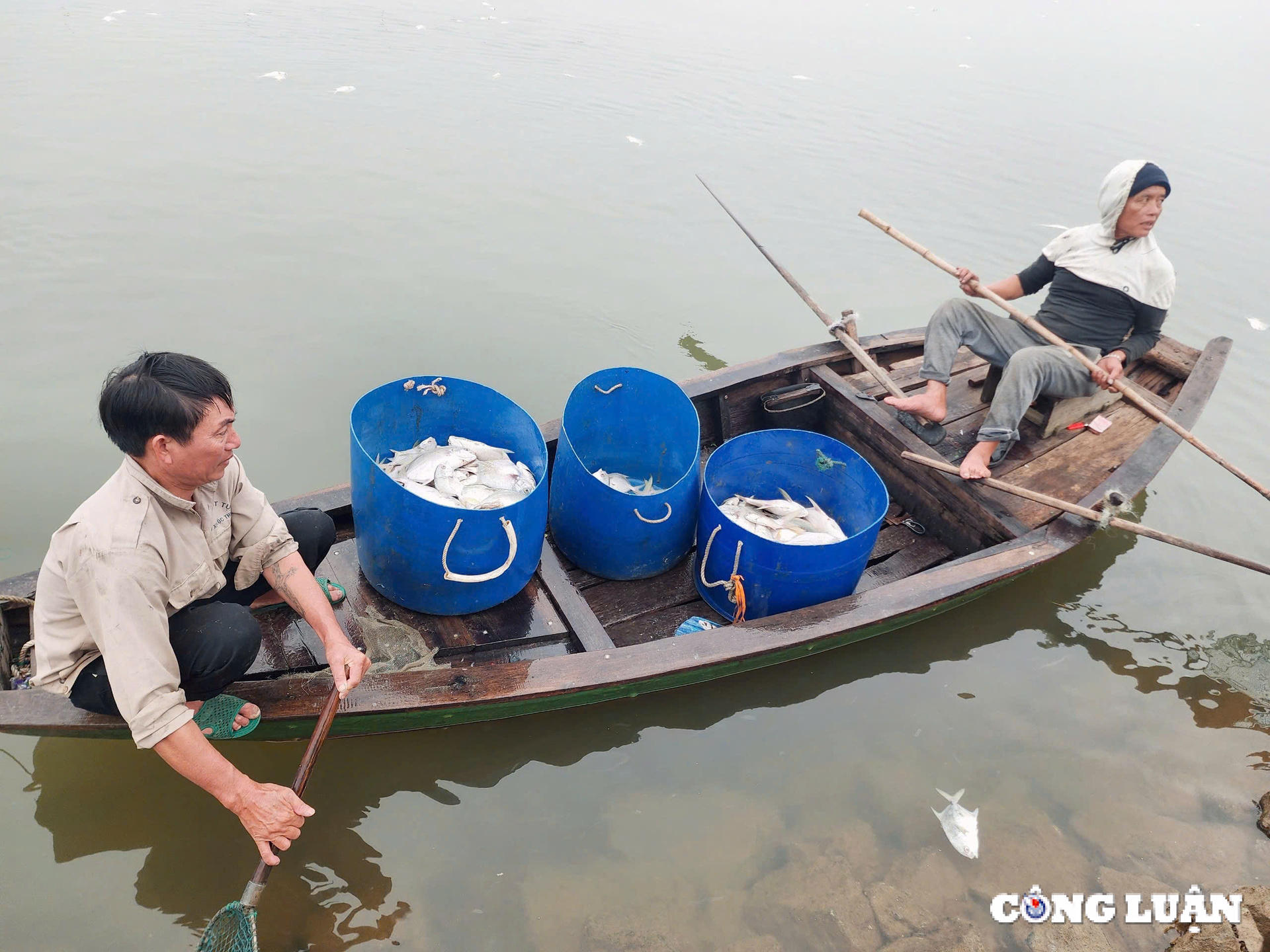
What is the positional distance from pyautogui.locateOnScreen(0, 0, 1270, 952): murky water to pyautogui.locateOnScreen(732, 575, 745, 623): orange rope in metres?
0.50

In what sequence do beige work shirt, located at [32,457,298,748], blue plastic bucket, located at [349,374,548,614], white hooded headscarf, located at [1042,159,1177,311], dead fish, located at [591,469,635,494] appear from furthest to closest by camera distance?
1. white hooded headscarf, located at [1042,159,1177,311]
2. dead fish, located at [591,469,635,494]
3. blue plastic bucket, located at [349,374,548,614]
4. beige work shirt, located at [32,457,298,748]

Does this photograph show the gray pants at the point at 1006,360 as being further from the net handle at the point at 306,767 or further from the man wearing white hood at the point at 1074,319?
the net handle at the point at 306,767

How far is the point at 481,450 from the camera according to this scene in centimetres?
Answer: 340

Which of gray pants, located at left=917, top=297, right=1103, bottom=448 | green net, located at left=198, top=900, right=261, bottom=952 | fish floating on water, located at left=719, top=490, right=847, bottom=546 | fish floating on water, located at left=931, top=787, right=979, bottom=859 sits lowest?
fish floating on water, located at left=931, top=787, right=979, bottom=859

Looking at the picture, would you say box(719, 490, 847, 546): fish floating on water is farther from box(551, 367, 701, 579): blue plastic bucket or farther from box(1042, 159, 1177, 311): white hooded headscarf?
box(1042, 159, 1177, 311): white hooded headscarf

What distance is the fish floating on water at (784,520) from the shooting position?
11.6 ft

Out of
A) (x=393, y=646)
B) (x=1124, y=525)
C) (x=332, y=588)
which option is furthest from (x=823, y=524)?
(x=332, y=588)

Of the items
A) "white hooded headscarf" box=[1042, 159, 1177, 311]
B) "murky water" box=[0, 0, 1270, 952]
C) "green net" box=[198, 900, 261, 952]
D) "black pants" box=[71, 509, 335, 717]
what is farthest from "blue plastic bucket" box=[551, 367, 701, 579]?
"white hooded headscarf" box=[1042, 159, 1177, 311]

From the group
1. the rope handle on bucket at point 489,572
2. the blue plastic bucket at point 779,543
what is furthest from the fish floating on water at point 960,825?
the rope handle on bucket at point 489,572

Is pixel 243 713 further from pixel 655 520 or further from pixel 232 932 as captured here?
pixel 655 520

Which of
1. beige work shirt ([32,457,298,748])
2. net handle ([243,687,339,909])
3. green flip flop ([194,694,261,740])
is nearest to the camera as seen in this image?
beige work shirt ([32,457,298,748])

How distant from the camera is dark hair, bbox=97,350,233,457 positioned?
200cm

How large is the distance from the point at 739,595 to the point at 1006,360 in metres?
2.36

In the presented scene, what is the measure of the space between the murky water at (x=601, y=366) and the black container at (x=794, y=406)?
1.38m
